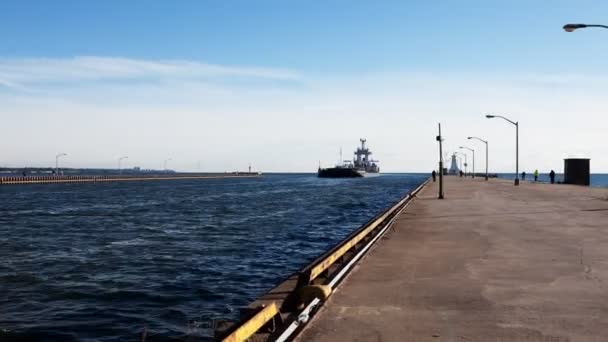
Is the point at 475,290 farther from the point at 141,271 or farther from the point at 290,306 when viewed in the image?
the point at 141,271

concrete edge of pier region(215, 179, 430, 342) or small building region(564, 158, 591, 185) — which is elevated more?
small building region(564, 158, 591, 185)

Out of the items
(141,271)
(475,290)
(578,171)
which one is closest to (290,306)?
(475,290)

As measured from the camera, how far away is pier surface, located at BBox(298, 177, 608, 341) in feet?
23.6

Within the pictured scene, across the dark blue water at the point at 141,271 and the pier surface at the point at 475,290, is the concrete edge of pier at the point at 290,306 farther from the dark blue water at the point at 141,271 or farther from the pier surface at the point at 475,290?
the dark blue water at the point at 141,271

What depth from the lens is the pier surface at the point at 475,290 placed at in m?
7.18

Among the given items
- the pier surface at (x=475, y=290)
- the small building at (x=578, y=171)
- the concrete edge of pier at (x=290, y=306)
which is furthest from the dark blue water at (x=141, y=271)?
the small building at (x=578, y=171)

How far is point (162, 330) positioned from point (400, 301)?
5.13 meters

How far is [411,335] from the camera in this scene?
7012mm

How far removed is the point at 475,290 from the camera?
948cm

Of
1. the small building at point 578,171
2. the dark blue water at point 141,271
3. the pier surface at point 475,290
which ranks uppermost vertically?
the small building at point 578,171

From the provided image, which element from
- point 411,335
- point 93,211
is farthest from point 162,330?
point 93,211

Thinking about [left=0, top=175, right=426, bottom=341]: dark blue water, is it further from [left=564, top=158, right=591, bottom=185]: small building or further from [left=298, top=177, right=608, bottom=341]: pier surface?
[left=564, top=158, right=591, bottom=185]: small building

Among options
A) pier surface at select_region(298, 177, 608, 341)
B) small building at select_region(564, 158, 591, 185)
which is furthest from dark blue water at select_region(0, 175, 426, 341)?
small building at select_region(564, 158, 591, 185)

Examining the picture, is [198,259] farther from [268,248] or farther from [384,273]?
[384,273]
